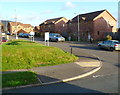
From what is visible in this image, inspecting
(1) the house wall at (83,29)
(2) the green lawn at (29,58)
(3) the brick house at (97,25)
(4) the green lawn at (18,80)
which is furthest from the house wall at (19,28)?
(4) the green lawn at (18,80)

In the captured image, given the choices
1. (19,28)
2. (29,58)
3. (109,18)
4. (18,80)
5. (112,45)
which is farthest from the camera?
(19,28)

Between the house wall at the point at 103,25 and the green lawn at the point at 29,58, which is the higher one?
the house wall at the point at 103,25

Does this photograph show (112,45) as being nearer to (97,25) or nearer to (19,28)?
(97,25)

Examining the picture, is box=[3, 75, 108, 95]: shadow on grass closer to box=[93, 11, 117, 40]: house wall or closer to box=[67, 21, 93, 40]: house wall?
box=[93, 11, 117, 40]: house wall

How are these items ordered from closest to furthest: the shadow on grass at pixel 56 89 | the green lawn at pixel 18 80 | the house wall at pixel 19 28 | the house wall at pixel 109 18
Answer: the shadow on grass at pixel 56 89 < the green lawn at pixel 18 80 < the house wall at pixel 109 18 < the house wall at pixel 19 28

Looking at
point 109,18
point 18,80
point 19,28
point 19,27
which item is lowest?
point 18,80

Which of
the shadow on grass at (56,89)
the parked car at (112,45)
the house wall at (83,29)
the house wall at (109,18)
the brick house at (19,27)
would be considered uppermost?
the brick house at (19,27)

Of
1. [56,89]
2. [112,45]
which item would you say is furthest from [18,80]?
[112,45]

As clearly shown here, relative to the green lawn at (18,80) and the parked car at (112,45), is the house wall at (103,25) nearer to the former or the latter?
the parked car at (112,45)

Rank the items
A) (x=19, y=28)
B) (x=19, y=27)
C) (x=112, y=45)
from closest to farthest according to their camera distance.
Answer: (x=112, y=45) → (x=19, y=28) → (x=19, y=27)

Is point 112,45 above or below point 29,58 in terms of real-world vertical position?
above

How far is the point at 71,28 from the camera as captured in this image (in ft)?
152

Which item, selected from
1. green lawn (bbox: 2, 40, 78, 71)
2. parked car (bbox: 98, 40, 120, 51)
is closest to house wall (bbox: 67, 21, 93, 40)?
parked car (bbox: 98, 40, 120, 51)

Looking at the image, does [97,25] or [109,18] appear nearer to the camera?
[97,25]
